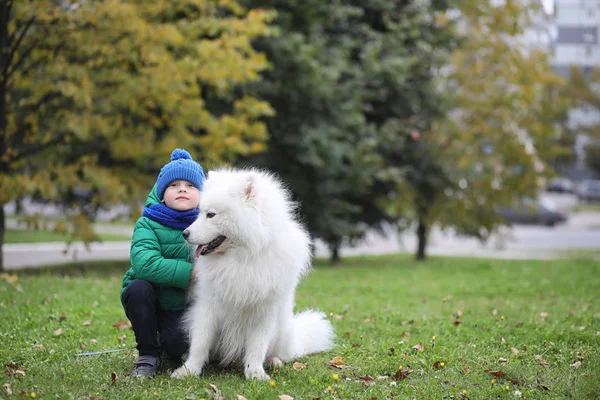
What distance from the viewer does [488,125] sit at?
1580cm

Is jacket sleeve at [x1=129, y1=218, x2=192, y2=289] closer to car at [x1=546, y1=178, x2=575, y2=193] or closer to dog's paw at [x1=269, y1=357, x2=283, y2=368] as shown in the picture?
dog's paw at [x1=269, y1=357, x2=283, y2=368]

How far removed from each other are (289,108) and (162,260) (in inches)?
377

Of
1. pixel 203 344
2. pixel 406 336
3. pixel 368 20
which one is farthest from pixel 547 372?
pixel 368 20

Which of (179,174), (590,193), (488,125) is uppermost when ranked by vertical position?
(488,125)

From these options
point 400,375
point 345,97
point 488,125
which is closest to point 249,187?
point 400,375

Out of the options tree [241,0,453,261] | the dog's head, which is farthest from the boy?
tree [241,0,453,261]

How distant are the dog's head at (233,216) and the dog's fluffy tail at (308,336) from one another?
1.14 meters

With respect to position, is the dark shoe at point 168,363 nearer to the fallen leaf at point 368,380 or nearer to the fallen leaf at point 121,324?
the fallen leaf at point 368,380

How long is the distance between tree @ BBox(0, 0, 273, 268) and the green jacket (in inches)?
242

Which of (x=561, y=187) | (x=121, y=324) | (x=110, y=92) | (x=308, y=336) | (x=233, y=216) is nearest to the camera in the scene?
(x=233, y=216)

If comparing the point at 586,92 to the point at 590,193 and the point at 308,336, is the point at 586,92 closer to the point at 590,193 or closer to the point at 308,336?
the point at 590,193

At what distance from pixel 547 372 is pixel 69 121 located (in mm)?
8456

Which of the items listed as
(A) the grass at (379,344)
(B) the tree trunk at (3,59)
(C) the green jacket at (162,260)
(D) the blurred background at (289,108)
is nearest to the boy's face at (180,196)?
(C) the green jacket at (162,260)

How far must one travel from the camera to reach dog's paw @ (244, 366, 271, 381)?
4.77 metres
